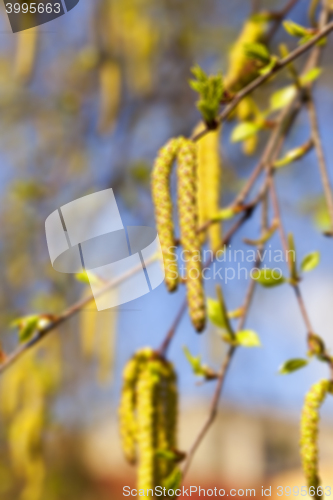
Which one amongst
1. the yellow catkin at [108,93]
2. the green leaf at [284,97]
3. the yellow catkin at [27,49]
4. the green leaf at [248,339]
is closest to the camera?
the green leaf at [248,339]

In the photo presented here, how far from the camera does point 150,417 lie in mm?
340

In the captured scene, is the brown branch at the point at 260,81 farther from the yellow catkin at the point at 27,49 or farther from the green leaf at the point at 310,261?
the yellow catkin at the point at 27,49

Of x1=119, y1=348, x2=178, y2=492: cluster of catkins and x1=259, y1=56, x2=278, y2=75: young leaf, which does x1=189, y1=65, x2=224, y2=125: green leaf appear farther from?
x1=119, y1=348, x2=178, y2=492: cluster of catkins

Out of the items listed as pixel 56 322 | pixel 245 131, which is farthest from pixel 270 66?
pixel 56 322

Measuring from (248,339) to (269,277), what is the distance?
0.05m

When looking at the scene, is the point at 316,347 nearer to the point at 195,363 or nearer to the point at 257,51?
the point at 195,363

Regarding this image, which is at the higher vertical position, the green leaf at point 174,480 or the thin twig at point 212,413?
the thin twig at point 212,413

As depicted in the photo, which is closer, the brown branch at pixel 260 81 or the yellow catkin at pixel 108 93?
the brown branch at pixel 260 81

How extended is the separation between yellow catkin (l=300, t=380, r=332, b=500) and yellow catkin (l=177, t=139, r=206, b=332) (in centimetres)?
9

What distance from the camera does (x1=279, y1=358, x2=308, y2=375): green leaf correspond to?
1.15ft

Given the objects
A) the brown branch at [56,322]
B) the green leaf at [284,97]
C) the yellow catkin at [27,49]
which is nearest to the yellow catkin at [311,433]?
the brown branch at [56,322]

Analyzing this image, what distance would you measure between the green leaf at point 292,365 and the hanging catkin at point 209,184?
12 centimetres

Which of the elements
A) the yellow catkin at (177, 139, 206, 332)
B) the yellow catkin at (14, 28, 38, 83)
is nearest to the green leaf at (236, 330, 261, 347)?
the yellow catkin at (177, 139, 206, 332)

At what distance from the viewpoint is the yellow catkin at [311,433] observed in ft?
0.95
